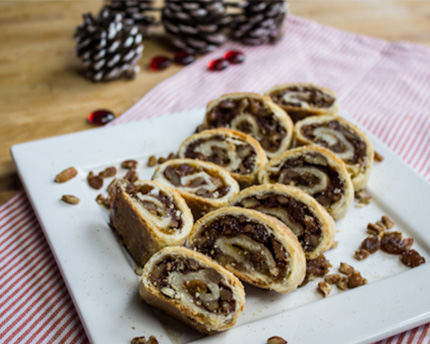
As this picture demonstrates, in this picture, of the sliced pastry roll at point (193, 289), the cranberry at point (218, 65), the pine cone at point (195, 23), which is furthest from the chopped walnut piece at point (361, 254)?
the pine cone at point (195, 23)

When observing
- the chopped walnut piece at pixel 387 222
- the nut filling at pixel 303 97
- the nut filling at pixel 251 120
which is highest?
the nut filling at pixel 303 97

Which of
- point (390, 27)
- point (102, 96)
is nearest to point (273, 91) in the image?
point (102, 96)

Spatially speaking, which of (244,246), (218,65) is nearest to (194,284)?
(244,246)

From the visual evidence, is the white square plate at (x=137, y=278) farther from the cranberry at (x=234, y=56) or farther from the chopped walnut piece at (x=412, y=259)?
the cranberry at (x=234, y=56)

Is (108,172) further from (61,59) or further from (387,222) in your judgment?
(61,59)

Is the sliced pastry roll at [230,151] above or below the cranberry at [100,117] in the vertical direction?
above

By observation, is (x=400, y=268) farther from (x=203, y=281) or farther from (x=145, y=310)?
(x=145, y=310)
